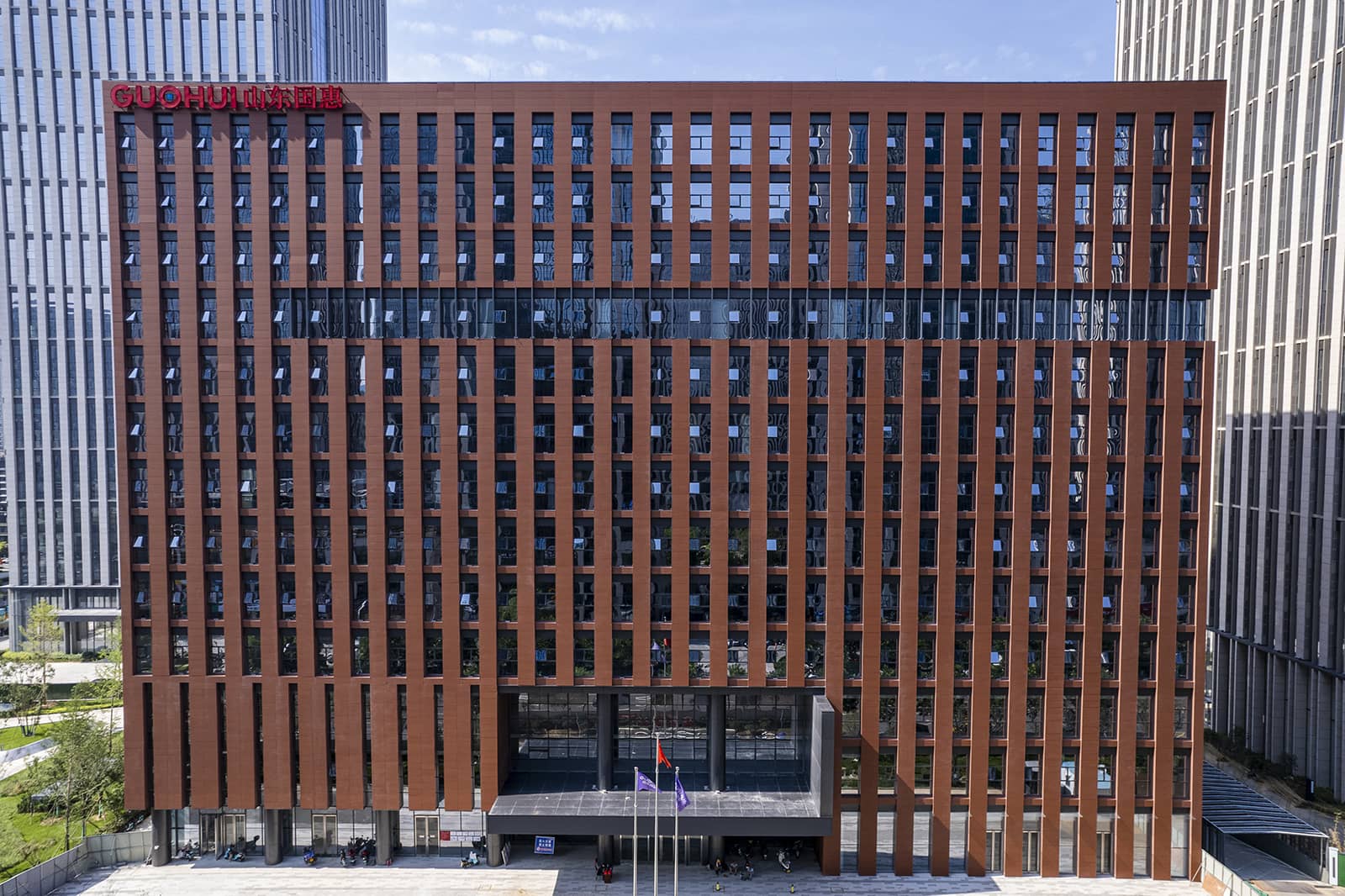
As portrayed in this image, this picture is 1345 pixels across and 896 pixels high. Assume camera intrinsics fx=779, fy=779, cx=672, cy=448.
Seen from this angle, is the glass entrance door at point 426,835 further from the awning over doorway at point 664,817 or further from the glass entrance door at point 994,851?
the glass entrance door at point 994,851

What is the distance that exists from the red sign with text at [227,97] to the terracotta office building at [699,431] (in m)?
0.27

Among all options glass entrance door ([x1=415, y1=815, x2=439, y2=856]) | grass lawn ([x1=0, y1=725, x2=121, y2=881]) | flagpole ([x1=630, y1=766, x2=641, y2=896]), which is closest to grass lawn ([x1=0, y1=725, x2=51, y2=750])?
grass lawn ([x1=0, y1=725, x2=121, y2=881])

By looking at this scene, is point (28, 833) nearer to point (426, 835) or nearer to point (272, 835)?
point (272, 835)

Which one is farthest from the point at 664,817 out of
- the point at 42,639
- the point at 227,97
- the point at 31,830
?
the point at 42,639

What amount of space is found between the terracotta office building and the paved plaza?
1.47m

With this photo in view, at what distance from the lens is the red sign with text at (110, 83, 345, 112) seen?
42.0 metres

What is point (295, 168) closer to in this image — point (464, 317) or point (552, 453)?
point (464, 317)

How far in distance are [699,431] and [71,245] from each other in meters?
75.2

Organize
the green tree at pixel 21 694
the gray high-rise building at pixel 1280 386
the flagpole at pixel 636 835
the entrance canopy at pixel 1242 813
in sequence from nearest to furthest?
the flagpole at pixel 636 835 → the entrance canopy at pixel 1242 813 → the gray high-rise building at pixel 1280 386 → the green tree at pixel 21 694

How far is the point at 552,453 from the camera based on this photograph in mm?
43219

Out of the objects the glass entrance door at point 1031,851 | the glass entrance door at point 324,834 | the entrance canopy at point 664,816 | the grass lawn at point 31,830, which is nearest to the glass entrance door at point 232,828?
the glass entrance door at point 324,834

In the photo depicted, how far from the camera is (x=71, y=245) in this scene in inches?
3125

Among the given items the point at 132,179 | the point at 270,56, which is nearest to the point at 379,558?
the point at 132,179

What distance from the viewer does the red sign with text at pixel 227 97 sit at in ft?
138
